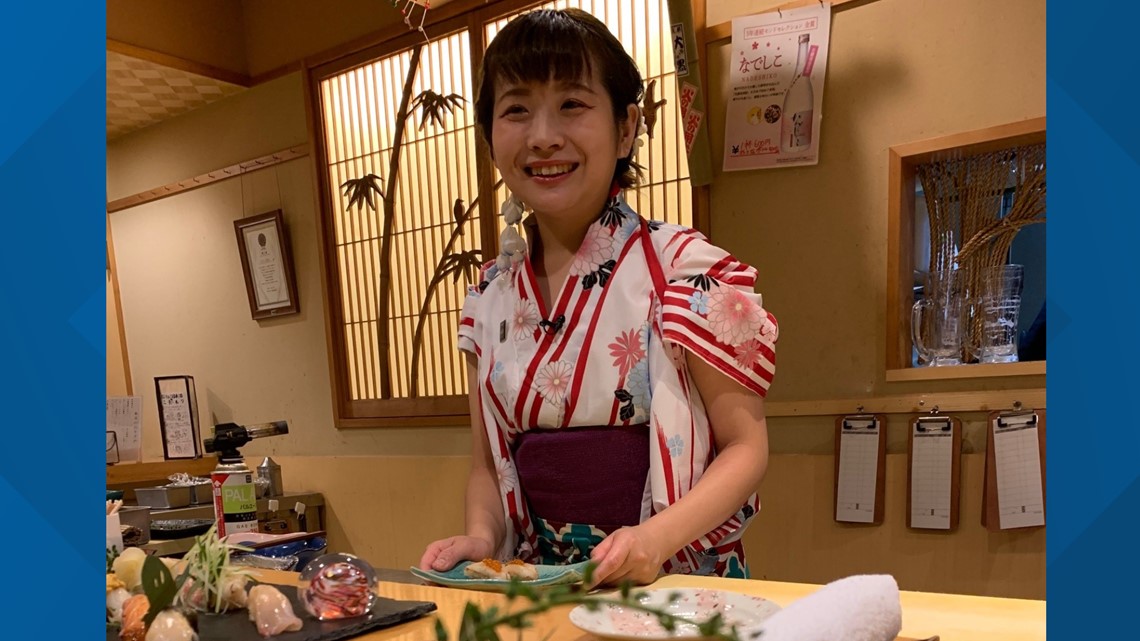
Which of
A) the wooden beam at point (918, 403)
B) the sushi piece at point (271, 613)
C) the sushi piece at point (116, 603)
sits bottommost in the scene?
the wooden beam at point (918, 403)

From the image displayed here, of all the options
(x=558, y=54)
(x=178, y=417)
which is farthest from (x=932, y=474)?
(x=178, y=417)

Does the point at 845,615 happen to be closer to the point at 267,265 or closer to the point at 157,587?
the point at 157,587

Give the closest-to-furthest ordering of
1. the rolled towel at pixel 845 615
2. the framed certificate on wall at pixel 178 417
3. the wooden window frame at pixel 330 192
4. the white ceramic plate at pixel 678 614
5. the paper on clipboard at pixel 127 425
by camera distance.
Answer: the rolled towel at pixel 845 615
the white ceramic plate at pixel 678 614
the wooden window frame at pixel 330 192
the paper on clipboard at pixel 127 425
the framed certificate on wall at pixel 178 417

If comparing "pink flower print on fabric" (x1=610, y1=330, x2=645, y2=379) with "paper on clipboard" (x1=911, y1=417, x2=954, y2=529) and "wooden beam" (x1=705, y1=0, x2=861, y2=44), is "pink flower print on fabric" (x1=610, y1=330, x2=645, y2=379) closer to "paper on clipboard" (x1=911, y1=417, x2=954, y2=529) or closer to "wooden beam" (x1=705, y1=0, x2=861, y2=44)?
"paper on clipboard" (x1=911, y1=417, x2=954, y2=529)

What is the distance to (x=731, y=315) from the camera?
3.49 ft

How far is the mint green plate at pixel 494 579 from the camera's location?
0.79 meters

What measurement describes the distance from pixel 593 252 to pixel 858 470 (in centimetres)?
113

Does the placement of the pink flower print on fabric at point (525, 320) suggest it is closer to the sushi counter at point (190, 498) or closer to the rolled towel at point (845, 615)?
the rolled towel at point (845, 615)

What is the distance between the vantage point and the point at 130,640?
0.54 m

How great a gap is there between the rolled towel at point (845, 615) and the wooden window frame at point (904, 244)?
1.50 meters

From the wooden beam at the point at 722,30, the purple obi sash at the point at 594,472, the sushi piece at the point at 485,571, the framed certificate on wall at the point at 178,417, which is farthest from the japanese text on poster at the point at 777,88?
the framed certificate on wall at the point at 178,417

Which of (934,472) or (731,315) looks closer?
(731,315)

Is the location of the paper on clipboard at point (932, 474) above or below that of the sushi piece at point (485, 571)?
below

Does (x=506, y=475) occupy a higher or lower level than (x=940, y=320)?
lower
